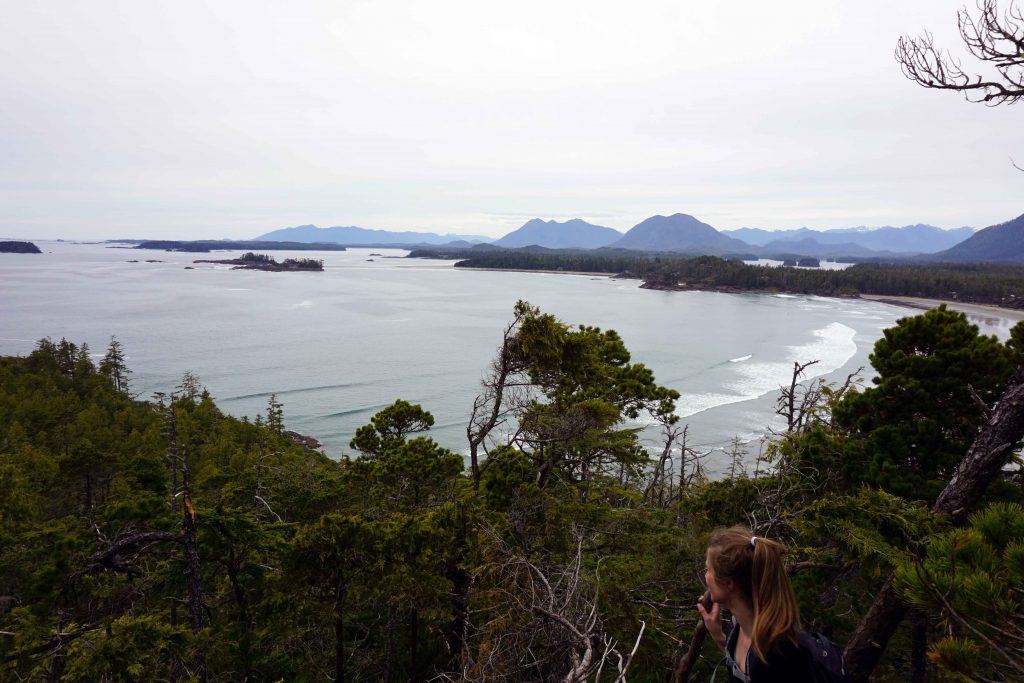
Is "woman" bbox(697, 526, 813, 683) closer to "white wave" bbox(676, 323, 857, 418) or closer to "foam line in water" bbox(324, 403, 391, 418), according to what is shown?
"white wave" bbox(676, 323, 857, 418)

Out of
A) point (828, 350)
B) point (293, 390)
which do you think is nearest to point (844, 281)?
point (828, 350)

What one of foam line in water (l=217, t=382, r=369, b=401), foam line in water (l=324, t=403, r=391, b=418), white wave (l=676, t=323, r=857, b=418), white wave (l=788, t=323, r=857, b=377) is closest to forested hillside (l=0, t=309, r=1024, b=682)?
foam line in water (l=324, t=403, r=391, b=418)

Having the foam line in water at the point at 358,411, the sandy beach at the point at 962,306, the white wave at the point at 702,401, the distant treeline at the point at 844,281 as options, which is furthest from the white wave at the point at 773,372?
the distant treeline at the point at 844,281

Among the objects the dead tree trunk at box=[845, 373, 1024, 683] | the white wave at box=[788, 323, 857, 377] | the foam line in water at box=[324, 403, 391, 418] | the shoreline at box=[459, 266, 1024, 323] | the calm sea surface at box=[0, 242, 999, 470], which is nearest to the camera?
the dead tree trunk at box=[845, 373, 1024, 683]

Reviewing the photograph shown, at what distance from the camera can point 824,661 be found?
78.8 inches

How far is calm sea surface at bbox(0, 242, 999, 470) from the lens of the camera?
3084 cm

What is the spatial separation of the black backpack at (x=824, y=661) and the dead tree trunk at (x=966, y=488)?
15.7ft

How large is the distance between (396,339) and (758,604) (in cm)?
4879

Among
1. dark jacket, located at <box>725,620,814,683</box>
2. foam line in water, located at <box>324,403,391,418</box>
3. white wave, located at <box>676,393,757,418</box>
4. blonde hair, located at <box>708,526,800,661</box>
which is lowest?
foam line in water, located at <box>324,403,391,418</box>

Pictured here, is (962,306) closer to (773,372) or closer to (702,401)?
(773,372)

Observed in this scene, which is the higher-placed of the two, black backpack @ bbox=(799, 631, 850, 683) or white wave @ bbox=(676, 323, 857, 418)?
black backpack @ bbox=(799, 631, 850, 683)

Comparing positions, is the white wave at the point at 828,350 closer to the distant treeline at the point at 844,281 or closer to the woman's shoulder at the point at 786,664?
the woman's shoulder at the point at 786,664

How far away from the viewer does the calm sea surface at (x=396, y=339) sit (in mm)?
30844

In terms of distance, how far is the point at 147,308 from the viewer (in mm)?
66500
